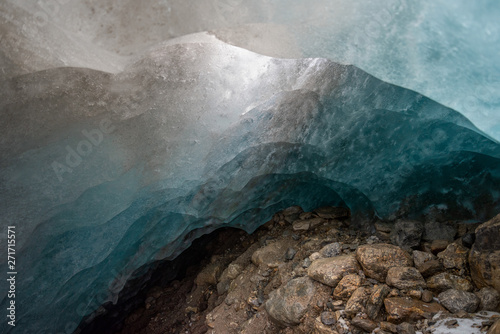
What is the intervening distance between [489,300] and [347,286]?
966mm

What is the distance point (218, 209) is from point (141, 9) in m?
2.32

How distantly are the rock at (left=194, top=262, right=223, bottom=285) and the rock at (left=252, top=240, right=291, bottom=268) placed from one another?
27.7 inches

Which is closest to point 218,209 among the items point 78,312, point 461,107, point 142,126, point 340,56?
point 142,126

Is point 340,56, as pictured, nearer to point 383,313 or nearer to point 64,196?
point 383,313

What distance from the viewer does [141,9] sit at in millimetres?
1922

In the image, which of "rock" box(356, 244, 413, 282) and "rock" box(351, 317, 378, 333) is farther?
"rock" box(356, 244, 413, 282)

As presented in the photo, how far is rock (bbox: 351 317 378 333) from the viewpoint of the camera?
2480 mm

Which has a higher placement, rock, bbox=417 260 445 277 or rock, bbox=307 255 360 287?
rock, bbox=307 255 360 287

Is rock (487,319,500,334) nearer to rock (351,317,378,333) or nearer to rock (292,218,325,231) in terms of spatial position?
rock (351,317,378,333)

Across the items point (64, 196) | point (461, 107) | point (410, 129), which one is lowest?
point (410, 129)

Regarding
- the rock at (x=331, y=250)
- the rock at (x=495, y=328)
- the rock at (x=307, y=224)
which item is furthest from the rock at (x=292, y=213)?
the rock at (x=495, y=328)

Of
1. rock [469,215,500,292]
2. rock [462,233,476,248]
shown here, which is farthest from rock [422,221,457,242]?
rock [469,215,500,292]

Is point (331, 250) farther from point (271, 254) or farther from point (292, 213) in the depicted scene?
point (292, 213)

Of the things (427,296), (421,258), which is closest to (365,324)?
(427,296)
